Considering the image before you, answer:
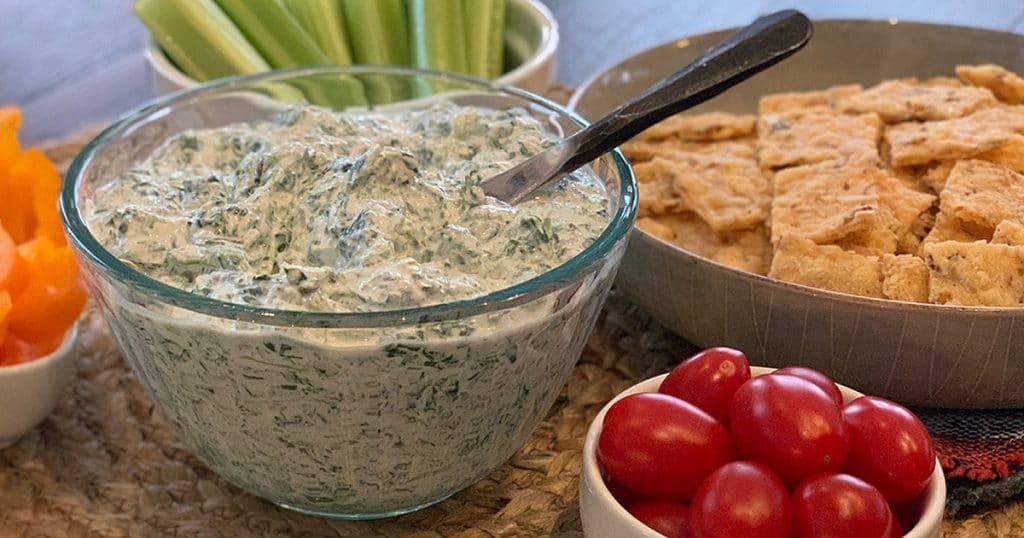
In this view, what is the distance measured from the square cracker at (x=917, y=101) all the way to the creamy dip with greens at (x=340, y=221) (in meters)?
0.65

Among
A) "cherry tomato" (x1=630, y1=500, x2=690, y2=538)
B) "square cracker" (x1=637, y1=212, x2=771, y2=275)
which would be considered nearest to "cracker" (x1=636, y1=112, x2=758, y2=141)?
"square cracker" (x1=637, y1=212, x2=771, y2=275)

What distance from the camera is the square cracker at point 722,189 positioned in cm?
160

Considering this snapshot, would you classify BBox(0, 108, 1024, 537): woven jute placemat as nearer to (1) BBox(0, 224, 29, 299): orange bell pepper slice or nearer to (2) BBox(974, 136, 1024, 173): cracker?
(1) BBox(0, 224, 29, 299): orange bell pepper slice

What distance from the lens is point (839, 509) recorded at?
101 centimetres

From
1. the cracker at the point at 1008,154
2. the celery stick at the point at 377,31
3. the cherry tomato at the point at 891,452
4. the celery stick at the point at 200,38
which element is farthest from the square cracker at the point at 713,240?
the celery stick at the point at 200,38

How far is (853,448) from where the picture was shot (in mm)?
1110

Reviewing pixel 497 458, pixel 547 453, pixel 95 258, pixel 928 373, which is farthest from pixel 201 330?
pixel 928 373

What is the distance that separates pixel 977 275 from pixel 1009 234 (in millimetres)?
91

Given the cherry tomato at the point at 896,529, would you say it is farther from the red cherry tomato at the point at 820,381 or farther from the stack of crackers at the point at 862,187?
the stack of crackers at the point at 862,187

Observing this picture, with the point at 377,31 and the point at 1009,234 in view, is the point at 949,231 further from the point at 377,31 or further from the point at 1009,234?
the point at 377,31

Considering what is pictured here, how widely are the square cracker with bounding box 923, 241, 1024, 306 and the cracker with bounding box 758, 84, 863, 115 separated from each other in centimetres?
54

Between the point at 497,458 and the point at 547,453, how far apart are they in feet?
0.58

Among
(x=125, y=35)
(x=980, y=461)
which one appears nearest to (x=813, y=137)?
(x=980, y=461)

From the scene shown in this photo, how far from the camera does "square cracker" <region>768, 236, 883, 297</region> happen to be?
142 cm
